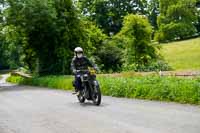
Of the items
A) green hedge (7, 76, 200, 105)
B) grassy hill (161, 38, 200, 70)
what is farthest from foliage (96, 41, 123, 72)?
green hedge (7, 76, 200, 105)

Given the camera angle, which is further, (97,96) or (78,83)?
(78,83)

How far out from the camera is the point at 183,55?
190 feet

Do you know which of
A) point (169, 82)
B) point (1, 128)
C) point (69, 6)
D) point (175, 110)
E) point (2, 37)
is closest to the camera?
point (1, 128)

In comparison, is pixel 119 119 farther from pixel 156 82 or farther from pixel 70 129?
pixel 156 82

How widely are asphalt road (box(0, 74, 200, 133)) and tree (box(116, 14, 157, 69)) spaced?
88.0 ft

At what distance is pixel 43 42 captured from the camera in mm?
36281

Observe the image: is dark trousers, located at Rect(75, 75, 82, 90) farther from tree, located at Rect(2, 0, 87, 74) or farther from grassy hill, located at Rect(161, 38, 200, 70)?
grassy hill, located at Rect(161, 38, 200, 70)

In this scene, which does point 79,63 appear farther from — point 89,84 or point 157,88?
point 157,88

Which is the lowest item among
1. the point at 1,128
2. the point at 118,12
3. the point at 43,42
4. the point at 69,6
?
the point at 1,128

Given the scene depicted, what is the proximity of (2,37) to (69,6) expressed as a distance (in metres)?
6.55

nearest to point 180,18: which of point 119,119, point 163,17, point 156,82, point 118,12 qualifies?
point 163,17

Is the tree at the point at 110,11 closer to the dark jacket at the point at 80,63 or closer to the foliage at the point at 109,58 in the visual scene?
the foliage at the point at 109,58

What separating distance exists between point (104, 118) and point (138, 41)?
31.2 m

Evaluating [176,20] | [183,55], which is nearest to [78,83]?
[183,55]
